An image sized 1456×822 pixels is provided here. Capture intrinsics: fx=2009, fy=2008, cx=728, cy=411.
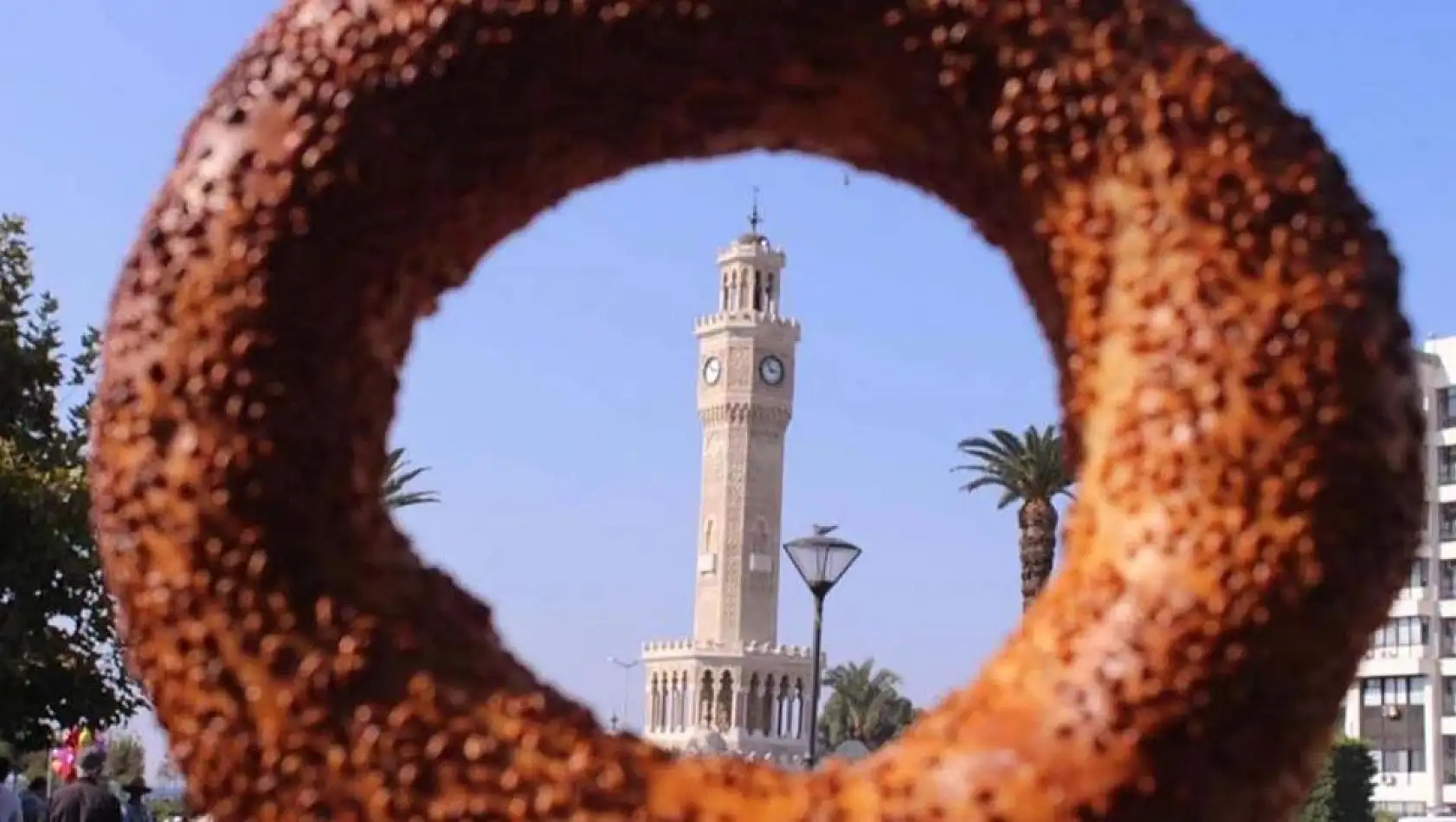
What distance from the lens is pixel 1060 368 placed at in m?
3.75

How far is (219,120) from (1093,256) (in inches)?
62.2

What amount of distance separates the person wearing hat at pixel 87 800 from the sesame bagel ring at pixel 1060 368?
585 cm

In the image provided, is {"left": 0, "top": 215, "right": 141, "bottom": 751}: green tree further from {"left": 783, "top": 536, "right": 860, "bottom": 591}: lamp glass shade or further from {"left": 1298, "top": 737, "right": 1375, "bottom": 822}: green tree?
{"left": 1298, "top": 737, "right": 1375, "bottom": 822}: green tree

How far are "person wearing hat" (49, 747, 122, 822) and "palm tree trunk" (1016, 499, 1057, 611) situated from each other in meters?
22.4

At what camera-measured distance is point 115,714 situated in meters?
19.4

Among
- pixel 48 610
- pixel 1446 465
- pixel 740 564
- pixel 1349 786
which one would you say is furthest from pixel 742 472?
pixel 48 610

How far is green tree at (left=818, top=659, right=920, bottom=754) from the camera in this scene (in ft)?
282

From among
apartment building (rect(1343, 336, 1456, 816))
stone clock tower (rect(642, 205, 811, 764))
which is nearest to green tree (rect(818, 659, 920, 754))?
stone clock tower (rect(642, 205, 811, 764))

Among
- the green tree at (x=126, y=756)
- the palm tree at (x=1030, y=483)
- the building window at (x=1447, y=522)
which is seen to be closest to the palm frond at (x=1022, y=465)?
the palm tree at (x=1030, y=483)

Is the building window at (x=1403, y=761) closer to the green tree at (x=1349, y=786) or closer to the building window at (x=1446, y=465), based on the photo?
the building window at (x=1446, y=465)

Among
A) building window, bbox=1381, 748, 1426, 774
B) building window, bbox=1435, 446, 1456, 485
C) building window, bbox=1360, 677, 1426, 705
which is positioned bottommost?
building window, bbox=1381, 748, 1426, 774

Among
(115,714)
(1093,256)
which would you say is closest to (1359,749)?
(115,714)

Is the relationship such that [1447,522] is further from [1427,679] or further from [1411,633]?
[1427,679]

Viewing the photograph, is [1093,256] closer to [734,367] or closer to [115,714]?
[115,714]
